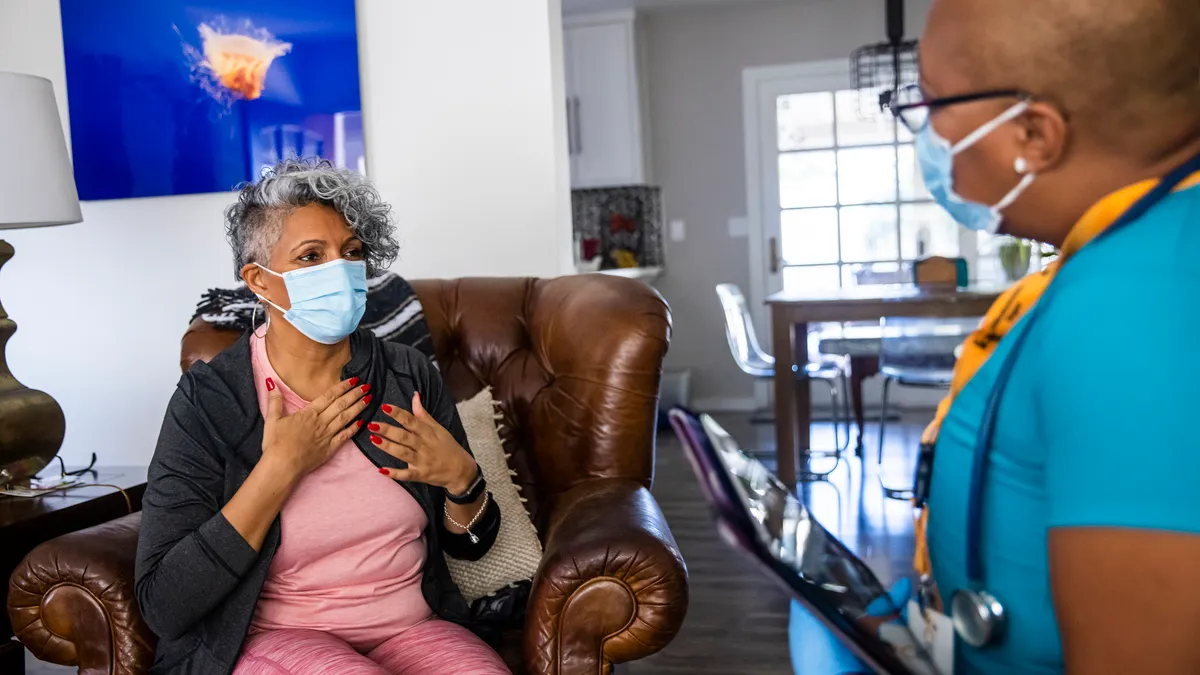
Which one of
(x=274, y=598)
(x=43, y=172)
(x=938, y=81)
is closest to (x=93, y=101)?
(x=43, y=172)

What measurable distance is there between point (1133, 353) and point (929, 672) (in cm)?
29

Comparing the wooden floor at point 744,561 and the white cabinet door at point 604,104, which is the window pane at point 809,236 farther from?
the wooden floor at point 744,561

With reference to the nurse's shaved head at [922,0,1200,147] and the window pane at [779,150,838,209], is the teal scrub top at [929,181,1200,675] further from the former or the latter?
the window pane at [779,150,838,209]

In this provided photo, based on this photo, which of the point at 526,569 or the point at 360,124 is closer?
the point at 526,569

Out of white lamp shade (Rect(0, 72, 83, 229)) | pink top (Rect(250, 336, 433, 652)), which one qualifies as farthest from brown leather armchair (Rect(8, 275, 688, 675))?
white lamp shade (Rect(0, 72, 83, 229))

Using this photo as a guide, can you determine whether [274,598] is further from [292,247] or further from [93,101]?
[93,101]

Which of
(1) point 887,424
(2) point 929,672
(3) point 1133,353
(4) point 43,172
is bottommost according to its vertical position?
(1) point 887,424

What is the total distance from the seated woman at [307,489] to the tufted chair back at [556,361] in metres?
0.36

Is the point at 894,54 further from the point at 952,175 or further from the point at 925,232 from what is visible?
the point at 952,175

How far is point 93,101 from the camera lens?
117 inches

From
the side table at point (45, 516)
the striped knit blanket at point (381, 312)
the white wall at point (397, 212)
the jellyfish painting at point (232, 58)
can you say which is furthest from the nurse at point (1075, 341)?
the jellyfish painting at point (232, 58)

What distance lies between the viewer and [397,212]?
2.87 metres

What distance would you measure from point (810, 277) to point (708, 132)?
1.08 meters

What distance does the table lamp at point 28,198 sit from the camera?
2.24 metres
